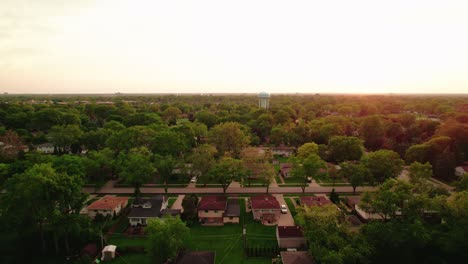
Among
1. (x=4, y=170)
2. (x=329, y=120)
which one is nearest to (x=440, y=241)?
(x=4, y=170)

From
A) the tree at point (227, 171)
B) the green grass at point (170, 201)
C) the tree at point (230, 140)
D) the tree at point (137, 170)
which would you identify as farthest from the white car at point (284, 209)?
the tree at point (230, 140)

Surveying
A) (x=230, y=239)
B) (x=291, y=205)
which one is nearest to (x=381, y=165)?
(x=291, y=205)

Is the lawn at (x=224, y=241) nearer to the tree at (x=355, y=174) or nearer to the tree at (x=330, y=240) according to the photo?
the tree at (x=330, y=240)

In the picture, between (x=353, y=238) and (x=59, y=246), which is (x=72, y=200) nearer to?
(x=59, y=246)

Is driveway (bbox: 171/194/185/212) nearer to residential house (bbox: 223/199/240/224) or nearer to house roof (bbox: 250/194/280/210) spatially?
residential house (bbox: 223/199/240/224)

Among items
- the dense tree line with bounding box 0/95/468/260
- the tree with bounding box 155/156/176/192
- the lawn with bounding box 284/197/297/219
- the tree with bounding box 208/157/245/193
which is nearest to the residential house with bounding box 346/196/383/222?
the dense tree line with bounding box 0/95/468/260

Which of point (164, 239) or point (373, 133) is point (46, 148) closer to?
point (164, 239)
